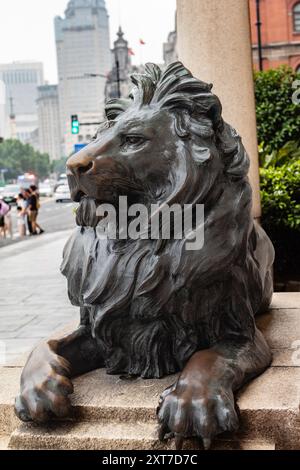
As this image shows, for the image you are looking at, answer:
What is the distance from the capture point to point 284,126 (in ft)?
40.2

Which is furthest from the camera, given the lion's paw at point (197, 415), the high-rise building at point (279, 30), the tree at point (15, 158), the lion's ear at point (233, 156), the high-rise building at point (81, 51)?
the high-rise building at point (81, 51)

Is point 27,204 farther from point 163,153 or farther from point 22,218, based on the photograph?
point 163,153

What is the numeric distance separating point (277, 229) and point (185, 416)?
6.03m

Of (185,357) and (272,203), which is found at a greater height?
(272,203)

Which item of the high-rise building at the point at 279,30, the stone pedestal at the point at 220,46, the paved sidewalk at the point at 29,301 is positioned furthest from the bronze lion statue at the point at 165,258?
the high-rise building at the point at 279,30

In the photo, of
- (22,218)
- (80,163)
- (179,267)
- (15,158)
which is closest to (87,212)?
(80,163)

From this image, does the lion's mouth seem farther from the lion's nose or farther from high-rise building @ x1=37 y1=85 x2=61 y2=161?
high-rise building @ x1=37 y1=85 x2=61 y2=161

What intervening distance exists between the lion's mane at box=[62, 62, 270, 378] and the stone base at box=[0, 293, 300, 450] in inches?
7.1

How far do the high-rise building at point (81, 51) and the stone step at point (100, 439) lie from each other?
465ft

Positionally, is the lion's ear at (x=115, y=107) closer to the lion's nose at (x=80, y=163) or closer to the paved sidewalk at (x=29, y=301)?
the lion's nose at (x=80, y=163)

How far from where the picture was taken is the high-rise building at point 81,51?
143125mm

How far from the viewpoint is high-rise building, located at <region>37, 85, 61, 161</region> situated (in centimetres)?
16725

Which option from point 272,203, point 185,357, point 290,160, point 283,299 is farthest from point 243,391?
point 290,160
